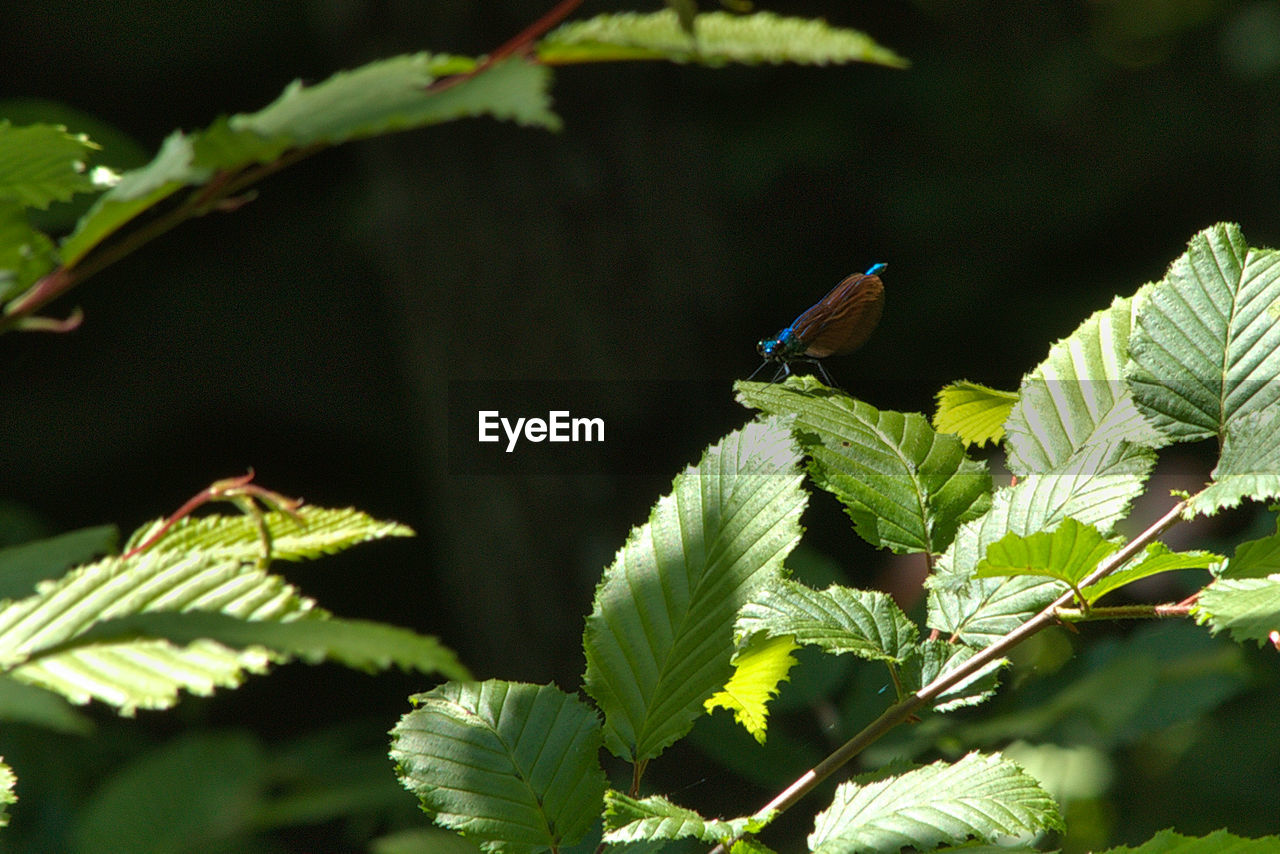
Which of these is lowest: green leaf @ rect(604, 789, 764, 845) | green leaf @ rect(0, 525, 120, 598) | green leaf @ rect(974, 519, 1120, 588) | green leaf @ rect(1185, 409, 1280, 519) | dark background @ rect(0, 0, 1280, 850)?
green leaf @ rect(604, 789, 764, 845)

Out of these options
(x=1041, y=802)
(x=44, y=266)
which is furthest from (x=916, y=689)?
(x=44, y=266)

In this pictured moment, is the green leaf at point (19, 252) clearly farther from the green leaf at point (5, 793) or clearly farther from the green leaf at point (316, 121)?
the green leaf at point (5, 793)

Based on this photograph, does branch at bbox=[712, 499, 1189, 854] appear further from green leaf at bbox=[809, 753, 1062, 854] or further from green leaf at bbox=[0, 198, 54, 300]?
green leaf at bbox=[0, 198, 54, 300]

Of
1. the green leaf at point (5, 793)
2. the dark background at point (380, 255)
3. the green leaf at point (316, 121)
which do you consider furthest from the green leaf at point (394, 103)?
the dark background at point (380, 255)

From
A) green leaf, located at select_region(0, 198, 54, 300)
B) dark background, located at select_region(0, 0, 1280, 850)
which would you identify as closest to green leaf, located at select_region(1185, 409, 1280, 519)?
green leaf, located at select_region(0, 198, 54, 300)

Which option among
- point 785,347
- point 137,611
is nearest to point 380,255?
point 785,347

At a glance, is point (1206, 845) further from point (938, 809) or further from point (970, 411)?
point (970, 411)
